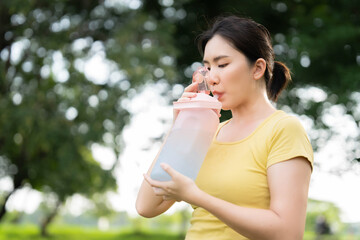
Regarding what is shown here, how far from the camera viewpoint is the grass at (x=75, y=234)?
789 inches

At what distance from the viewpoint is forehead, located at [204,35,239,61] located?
5.94 ft

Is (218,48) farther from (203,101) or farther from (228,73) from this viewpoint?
(203,101)

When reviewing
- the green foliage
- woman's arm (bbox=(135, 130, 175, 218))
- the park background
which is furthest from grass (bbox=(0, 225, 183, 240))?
woman's arm (bbox=(135, 130, 175, 218))

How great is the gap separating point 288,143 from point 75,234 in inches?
910

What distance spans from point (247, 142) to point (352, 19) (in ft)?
30.1

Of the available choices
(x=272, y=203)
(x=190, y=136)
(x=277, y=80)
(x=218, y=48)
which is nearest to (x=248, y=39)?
(x=218, y=48)

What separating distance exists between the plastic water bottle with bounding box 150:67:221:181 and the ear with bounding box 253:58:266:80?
202 mm

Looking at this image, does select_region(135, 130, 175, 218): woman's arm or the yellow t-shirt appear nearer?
the yellow t-shirt

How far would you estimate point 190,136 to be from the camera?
5.60ft

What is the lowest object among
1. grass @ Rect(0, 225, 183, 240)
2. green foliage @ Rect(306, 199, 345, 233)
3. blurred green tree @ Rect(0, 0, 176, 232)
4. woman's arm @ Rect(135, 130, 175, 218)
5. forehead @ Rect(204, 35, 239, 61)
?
green foliage @ Rect(306, 199, 345, 233)

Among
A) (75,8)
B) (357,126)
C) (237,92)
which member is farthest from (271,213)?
(75,8)

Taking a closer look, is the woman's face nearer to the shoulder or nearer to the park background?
the shoulder

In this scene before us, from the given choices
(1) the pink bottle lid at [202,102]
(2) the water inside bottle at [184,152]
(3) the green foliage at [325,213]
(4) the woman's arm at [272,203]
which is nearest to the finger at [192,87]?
(1) the pink bottle lid at [202,102]

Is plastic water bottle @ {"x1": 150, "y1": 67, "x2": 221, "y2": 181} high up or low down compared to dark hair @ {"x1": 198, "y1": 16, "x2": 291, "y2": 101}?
down
